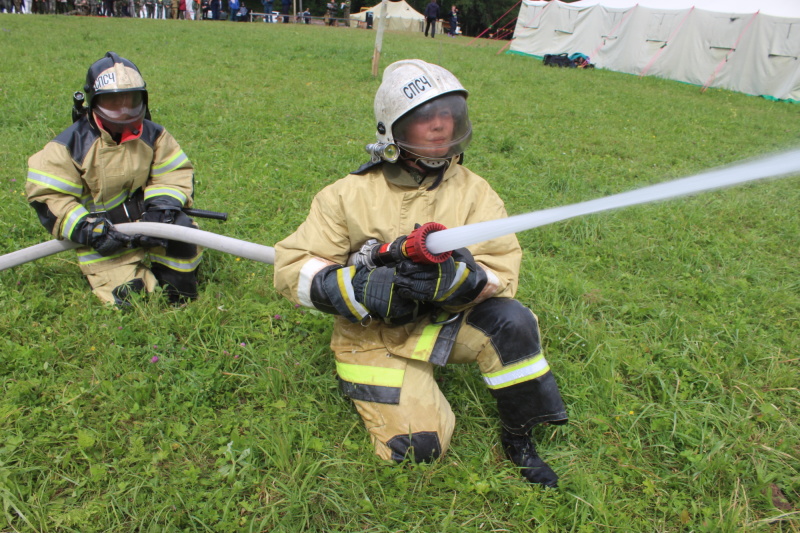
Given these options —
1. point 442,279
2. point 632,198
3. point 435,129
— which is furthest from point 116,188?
point 632,198

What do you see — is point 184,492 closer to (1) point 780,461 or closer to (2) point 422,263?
(2) point 422,263

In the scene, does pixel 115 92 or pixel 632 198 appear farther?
pixel 115 92

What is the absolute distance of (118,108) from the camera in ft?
11.2

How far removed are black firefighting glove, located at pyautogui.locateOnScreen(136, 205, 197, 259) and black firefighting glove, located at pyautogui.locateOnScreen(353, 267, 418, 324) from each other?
187 cm

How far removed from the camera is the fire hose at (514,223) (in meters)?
1.40

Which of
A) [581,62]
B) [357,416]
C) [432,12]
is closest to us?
[357,416]

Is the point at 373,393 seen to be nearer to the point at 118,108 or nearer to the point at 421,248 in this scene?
the point at 421,248

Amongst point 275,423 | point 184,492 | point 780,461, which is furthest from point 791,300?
point 184,492

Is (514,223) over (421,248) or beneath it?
over

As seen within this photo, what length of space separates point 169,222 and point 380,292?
2.08 metres

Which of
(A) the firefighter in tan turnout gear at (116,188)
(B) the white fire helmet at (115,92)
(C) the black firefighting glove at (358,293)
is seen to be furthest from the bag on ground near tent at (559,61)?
(C) the black firefighting glove at (358,293)

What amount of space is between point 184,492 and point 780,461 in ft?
9.17

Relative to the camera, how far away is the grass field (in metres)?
2.24

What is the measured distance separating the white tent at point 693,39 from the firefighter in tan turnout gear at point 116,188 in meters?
17.6
